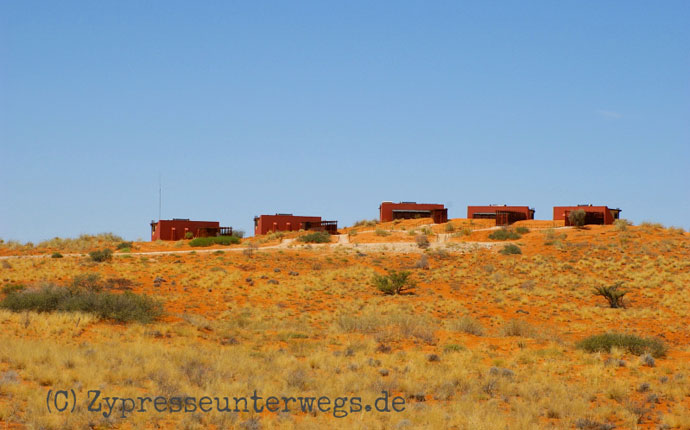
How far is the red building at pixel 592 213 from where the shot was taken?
61156 millimetres

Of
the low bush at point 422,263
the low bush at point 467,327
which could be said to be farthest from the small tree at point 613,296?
the low bush at point 422,263

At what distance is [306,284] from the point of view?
35.6m

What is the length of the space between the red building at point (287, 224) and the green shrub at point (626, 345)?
164ft

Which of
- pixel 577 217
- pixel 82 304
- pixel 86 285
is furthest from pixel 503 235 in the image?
pixel 82 304

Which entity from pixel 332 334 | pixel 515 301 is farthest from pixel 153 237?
pixel 332 334

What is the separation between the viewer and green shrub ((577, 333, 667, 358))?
60.8ft

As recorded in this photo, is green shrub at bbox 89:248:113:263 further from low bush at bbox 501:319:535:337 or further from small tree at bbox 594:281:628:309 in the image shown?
small tree at bbox 594:281:628:309

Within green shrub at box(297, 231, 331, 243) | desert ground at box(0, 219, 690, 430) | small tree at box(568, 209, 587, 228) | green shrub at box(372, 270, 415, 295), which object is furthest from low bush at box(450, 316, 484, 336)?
small tree at box(568, 209, 587, 228)

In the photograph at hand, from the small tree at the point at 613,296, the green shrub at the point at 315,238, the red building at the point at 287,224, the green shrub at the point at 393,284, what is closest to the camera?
the small tree at the point at 613,296

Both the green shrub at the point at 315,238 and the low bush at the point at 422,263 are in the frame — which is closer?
the low bush at the point at 422,263

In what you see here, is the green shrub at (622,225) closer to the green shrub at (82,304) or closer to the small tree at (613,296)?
the small tree at (613,296)

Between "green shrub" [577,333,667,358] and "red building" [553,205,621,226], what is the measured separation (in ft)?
141

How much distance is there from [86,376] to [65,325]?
21.1ft

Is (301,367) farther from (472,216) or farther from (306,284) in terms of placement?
(472,216)
